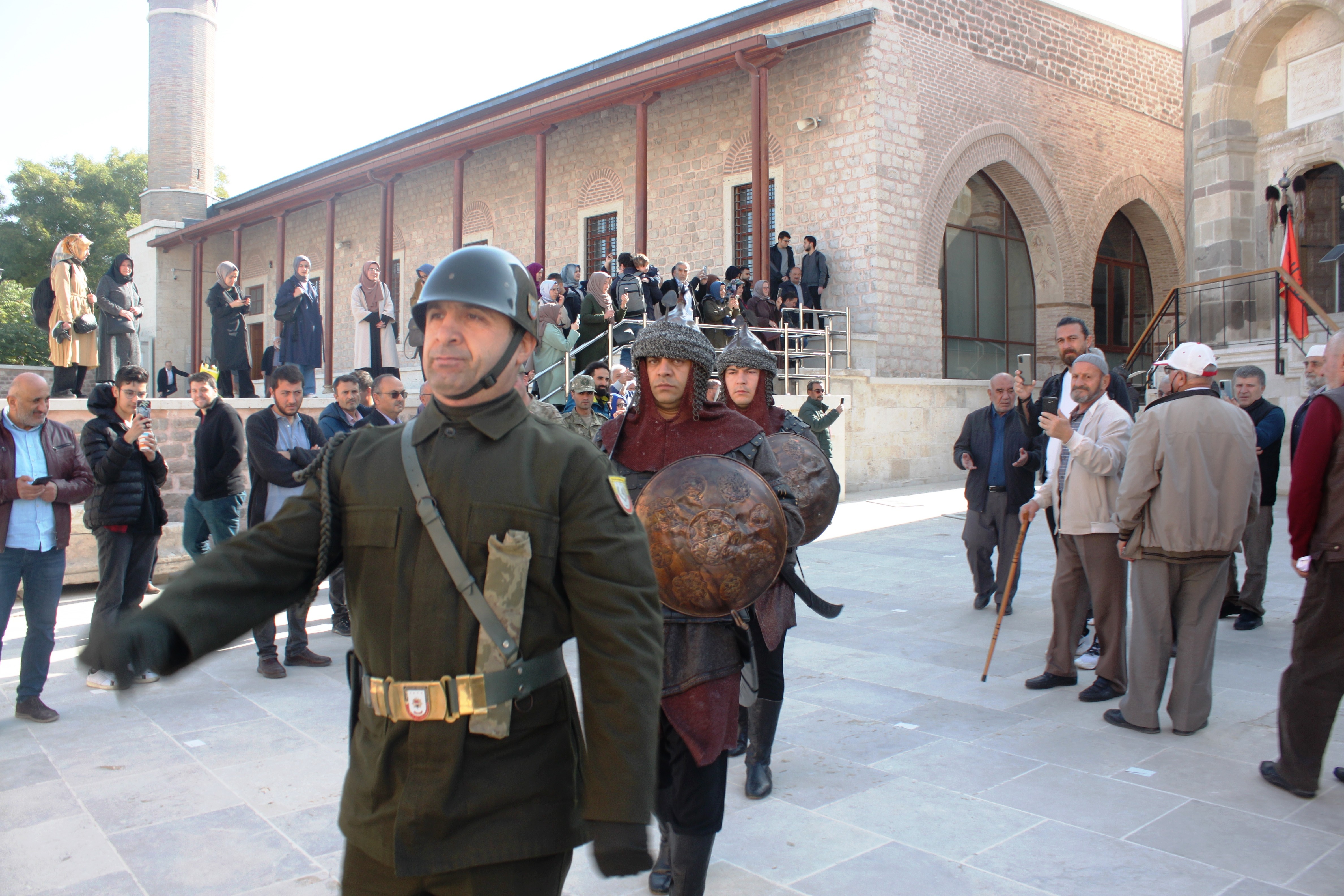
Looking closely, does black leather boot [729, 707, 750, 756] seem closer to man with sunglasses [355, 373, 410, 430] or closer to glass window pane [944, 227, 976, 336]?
man with sunglasses [355, 373, 410, 430]

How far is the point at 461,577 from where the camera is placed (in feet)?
5.49

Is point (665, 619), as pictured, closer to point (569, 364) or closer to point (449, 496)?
point (449, 496)

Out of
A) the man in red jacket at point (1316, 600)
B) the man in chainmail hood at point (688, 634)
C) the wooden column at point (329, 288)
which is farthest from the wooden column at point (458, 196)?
the man in red jacket at point (1316, 600)

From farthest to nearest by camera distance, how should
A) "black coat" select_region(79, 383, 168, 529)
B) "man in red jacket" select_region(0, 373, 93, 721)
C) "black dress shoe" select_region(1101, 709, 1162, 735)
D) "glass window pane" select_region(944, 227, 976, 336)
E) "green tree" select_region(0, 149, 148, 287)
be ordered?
1. "green tree" select_region(0, 149, 148, 287)
2. "glass window pane" select_region(944, 227, 976, 336)
3. "black coat" select_region(79, 383, 168, 529)
4. "man in red jacket" select_region(0, 373, 93, 721)
5. "black dress shoe" select_region(1101, 709, 1162, 735)

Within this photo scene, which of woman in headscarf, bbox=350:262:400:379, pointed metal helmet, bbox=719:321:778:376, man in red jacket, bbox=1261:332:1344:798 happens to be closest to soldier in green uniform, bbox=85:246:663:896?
pointed metal helmet, bbox=719:321:778:376

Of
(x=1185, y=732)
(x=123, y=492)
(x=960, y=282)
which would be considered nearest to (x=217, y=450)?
(x=123, y=492)

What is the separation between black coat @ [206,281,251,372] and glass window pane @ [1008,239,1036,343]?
15.5 meters

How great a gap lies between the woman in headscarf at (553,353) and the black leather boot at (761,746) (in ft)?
26.3

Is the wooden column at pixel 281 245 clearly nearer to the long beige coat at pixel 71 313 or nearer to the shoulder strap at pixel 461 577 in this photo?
the long beige coat at pixel 71 313

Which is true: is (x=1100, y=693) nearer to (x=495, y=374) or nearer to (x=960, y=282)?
(x=495, y=374)

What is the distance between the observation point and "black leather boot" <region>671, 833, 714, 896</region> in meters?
2.80

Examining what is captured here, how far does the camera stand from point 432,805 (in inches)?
63.7

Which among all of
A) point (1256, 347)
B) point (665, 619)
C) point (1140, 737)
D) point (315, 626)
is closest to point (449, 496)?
point (665, 619)

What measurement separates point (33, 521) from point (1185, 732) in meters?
5.88
